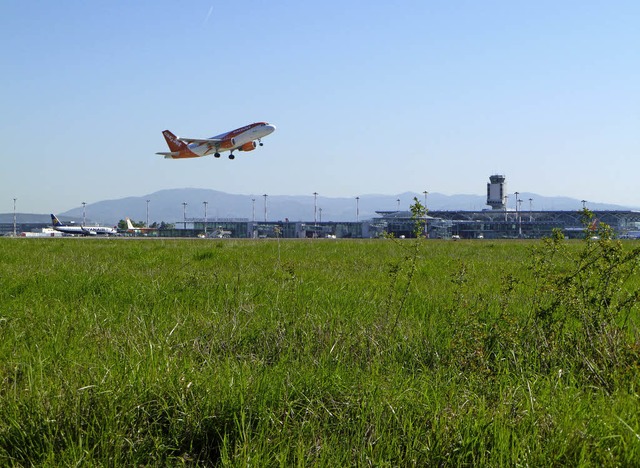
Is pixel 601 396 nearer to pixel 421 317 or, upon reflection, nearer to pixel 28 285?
pixel 421 317

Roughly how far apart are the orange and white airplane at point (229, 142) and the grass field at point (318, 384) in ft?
211

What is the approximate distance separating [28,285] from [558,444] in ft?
27.3

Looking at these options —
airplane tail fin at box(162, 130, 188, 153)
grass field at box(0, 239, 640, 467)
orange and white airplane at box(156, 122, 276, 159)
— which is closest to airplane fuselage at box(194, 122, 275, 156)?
orange and white airplane at box(156, 122, 276, 159)

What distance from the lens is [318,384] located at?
440 centimetres

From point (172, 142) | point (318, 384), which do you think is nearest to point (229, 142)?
point (172, 142)

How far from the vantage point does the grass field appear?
11.6 feet

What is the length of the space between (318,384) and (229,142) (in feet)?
244

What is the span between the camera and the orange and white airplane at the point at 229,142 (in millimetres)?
75062

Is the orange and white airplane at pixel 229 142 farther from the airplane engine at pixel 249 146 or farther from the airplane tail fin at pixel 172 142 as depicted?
the airplane tail fin at pixel 172 142

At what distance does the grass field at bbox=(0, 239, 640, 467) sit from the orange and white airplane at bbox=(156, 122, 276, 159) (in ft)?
211

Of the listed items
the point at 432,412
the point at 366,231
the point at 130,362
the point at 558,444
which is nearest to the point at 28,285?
the point at 130,362

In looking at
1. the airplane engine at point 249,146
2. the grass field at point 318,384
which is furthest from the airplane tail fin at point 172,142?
the grass field at point 318,384

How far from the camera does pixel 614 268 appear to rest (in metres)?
5.97

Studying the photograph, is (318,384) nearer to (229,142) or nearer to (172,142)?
(229,142)
